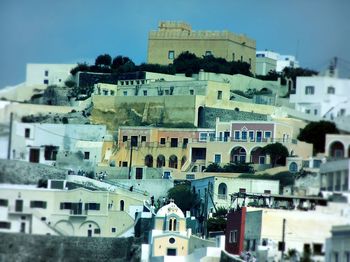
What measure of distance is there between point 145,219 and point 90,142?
765cm

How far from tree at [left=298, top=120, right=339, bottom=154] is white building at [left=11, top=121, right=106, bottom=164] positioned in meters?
4.34

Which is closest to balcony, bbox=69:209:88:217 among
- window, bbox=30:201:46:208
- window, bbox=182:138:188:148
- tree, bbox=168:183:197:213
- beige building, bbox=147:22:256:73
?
window, bbox=30:201:46:208

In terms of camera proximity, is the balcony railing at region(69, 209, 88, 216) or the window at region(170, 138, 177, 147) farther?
the window at region(170, 138, 177, 147)

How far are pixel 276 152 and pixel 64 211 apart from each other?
41.4 feet

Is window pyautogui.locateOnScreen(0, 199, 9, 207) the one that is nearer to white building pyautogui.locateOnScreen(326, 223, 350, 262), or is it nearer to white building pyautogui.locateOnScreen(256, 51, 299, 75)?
white building pyautogui.locateOnScreen(326, 223, 350, 262)

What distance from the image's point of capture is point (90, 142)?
50.5 metres

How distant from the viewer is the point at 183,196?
49062mm

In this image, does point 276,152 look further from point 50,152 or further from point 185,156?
point 50,152

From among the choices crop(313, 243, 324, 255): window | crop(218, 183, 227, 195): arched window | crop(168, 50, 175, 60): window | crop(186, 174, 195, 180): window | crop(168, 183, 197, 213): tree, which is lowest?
crop(313, 243, 324, 255): window

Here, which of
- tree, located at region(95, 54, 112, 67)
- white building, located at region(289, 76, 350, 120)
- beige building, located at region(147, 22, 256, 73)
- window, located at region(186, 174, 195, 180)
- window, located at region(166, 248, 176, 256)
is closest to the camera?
white building, located at region(289, 76, 350, 120)

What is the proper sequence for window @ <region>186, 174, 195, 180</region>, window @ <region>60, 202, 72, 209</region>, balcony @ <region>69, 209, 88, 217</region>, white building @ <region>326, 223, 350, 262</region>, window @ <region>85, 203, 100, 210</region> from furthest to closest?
window @ <region>186, 174, 195, 180</region> → window @ <region>85, 203, 100, 210</region> → balcony @ <region>69, 209, 88, 217</region> → window @ <region>60, 202, 72, 209</region> → white building @ <region>326, 223, 350, 262</region>

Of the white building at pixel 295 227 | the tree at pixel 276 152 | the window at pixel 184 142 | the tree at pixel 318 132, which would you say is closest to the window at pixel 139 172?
the window at pixel 184 142

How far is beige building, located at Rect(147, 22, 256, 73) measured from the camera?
64.6 m

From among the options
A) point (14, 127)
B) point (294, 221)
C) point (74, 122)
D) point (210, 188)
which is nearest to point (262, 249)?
point (294, 221)
